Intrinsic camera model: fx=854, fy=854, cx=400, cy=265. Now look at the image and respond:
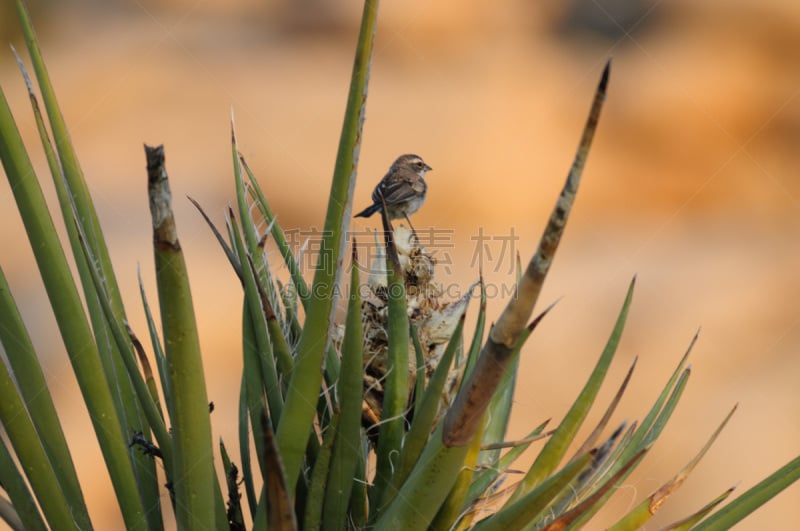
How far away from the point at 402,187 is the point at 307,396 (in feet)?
6.55

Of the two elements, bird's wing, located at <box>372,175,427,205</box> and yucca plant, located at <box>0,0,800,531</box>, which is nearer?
yucca plant, located at <box>0,0,800,531</box>

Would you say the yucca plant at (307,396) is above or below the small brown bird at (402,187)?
below

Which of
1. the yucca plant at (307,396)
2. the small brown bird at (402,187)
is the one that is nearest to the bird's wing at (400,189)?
the small brown bird at (402,187)

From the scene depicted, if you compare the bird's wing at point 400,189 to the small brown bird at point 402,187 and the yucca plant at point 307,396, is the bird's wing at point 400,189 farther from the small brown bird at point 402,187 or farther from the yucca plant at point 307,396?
the yucca plant at point 307,396

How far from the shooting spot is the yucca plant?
1.76 feet

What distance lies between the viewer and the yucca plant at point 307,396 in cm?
54

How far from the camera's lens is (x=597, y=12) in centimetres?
502

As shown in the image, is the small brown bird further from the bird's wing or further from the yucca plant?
the yucca plant

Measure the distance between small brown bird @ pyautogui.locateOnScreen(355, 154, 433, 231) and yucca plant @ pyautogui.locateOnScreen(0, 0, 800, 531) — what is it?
149 cm

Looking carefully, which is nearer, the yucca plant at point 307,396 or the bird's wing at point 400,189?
the yucca plant at point 307,396

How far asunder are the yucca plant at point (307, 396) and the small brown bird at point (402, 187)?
1.49 metres

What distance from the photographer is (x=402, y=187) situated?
2.59m

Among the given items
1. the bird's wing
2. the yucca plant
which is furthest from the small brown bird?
the yucca plant

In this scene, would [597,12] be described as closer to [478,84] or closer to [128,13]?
[478,84]
